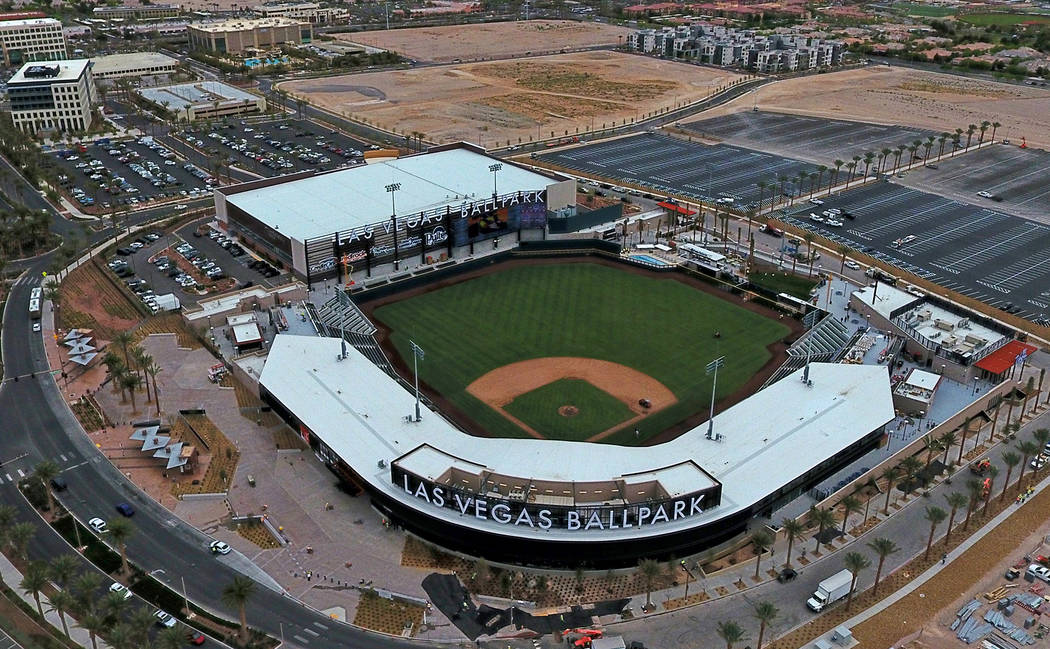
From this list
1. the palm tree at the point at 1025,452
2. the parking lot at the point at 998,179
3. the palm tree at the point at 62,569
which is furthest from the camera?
the parking lot at the point at 998,179

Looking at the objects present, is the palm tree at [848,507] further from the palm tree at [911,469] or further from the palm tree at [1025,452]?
the palm tree at [1025,452]

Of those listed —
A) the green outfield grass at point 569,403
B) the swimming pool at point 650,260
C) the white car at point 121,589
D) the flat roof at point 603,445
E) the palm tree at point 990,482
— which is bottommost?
the white car at point 121,589

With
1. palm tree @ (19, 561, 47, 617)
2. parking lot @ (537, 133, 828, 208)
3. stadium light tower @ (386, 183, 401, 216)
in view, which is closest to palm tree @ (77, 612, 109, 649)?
palm tree @ (19, 561, 47, 617)

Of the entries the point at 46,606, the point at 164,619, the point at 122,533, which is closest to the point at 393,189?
the point at 122,533

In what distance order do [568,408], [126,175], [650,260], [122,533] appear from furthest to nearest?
[126,175] < [650,260] < [568,408] < [122,533]

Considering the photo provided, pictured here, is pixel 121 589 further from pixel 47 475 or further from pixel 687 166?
pixel 687 166

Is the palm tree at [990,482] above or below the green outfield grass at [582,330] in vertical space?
below

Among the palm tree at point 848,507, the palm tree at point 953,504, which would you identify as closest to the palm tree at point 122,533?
the palm tree at point 848,507

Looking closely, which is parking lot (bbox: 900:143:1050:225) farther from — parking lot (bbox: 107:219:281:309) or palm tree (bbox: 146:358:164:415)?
palm tree (bbox: 146:358:164:415)
